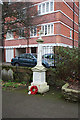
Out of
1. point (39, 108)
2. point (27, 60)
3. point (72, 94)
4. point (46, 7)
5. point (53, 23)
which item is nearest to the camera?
point (39, 108)

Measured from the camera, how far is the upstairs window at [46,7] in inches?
643

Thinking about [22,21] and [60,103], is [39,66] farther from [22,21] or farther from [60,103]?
[22,21]

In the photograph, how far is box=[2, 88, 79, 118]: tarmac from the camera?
3.18 m

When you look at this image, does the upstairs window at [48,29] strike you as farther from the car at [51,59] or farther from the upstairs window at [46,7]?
the car at [51,59]

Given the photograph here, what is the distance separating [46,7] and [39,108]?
53.3 feet

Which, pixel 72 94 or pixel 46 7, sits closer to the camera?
pixel 72 94

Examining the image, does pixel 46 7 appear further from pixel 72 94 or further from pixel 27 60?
pixel 72 94

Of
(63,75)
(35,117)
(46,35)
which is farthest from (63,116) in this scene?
(46,35)

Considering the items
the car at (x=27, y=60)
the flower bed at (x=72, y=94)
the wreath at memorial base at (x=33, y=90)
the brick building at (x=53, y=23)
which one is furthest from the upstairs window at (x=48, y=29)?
the flower bed at (x=72, y=94)

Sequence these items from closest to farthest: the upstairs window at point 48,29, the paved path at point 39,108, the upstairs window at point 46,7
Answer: the paved path at point 39,108
the upstairs window at point 46,7
the upstairs window at point 48,29

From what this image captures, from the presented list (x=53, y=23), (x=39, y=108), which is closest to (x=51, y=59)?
(x=39, y=108)

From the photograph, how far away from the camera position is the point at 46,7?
55.1 feet

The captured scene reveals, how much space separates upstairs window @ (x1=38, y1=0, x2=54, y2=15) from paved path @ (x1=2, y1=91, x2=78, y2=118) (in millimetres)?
15065

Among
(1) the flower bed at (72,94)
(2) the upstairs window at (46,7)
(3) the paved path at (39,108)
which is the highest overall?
(2) the upstairs window at (46,7)
